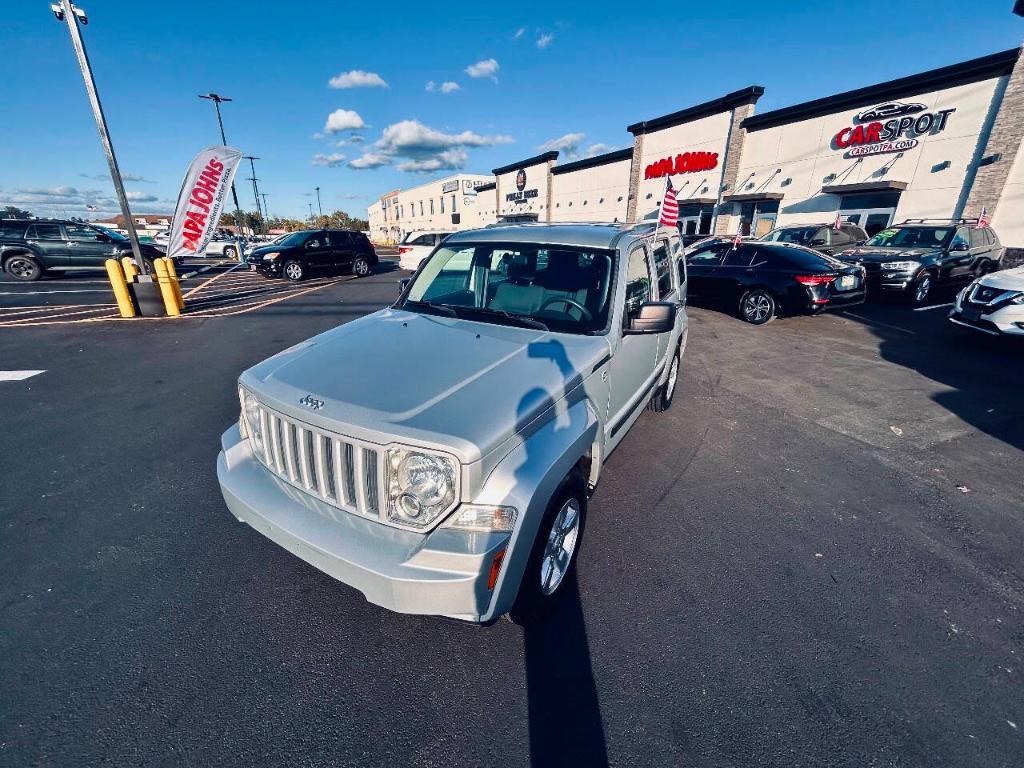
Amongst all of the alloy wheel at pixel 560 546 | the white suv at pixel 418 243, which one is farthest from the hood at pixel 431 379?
the white suv at pixel 418 243

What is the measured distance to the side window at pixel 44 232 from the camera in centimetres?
1474

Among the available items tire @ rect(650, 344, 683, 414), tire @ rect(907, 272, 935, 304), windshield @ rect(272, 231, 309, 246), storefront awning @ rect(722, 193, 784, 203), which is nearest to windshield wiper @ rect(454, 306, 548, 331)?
tire @ rect(650, 344, 683, 414)

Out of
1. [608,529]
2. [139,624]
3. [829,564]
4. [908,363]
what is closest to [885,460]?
[829,564]

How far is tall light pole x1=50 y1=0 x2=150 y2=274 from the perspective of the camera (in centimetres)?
838

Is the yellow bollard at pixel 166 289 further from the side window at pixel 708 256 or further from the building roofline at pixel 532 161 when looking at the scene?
the building roofline at pixel 532 161

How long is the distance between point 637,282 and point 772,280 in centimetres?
719

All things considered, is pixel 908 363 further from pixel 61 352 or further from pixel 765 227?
pixel 765 227

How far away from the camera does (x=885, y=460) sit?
3984 mm

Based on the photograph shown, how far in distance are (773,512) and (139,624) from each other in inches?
159

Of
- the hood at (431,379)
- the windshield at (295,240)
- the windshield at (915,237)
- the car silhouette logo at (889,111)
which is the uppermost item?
the car silhouette logo at (889,111)

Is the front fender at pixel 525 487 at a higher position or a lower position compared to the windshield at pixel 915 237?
lower

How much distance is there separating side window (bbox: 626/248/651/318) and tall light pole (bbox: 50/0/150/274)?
11194mm

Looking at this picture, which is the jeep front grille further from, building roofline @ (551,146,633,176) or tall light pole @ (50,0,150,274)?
building roofline @ (551,146,633,176)

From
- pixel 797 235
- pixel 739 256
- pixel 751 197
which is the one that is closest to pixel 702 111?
pixel 751 197
